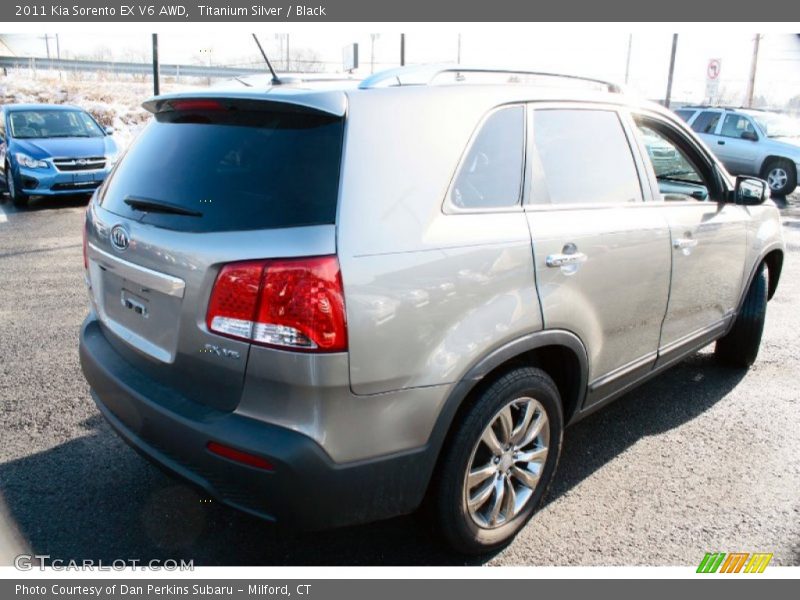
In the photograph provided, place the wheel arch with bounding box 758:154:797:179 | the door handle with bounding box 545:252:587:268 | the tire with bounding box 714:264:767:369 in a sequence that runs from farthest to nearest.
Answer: the wheel arch with bounding box 758:154:797:179
the tire with bounding box 714:264:767:369
the door handle with bounding box 545:252:587:268

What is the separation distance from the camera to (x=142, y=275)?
2326 mm

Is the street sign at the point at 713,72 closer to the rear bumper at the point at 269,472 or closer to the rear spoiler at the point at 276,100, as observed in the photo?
the rear spoiler at the point at 276,100

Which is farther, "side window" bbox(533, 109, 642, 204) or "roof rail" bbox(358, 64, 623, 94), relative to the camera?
"side window" bbox(533, 109, 642, 204)

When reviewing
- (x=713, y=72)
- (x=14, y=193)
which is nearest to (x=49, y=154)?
(x=14, y=193)

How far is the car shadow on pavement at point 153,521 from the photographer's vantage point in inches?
104

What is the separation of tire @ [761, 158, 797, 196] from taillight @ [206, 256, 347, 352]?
14.4 metres

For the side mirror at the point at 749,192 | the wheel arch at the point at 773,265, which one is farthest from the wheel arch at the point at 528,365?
the wheel arch at the point at 773,265

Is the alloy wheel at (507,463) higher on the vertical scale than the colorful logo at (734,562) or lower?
higher

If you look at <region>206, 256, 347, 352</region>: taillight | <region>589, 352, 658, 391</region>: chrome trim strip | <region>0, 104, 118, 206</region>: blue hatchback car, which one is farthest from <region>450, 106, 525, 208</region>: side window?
<region>0, 104, 118, 206</region>: blue hatchback car

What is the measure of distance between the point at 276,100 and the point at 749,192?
9.84 feet

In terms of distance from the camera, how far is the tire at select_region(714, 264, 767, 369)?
4.44 metres

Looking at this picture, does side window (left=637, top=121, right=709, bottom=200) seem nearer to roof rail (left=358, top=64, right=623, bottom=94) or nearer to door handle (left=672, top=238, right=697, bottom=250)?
door handle (left=672, top=238, right=697, bottom=250)

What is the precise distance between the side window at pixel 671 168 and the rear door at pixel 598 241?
0.28 metres

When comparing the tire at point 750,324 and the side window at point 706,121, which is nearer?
the tire at point 750,324
